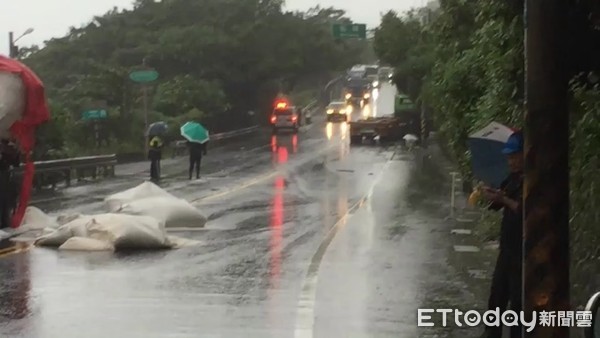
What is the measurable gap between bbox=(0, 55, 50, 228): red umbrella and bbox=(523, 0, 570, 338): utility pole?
45.4 feet

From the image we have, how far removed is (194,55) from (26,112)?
4589 centimetres

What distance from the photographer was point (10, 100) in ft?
60.3

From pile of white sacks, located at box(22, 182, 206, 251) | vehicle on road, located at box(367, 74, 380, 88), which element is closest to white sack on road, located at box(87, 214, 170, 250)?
pile of white sacks, located at box(22, 182, 206, 251)

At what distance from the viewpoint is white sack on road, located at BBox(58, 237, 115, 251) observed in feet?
52.7

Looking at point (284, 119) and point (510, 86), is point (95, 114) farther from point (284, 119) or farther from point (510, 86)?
point (510, 86)

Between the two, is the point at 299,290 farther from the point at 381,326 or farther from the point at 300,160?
the point at 300,160

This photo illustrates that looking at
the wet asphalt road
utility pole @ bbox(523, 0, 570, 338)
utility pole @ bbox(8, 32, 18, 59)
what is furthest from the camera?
utility pole @ bbox(8, 32, 18, 59)

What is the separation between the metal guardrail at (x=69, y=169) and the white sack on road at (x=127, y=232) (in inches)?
488

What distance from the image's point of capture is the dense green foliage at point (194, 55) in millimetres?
59594

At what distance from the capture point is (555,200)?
6008mm

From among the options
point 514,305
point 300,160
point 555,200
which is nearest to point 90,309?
point 514,305

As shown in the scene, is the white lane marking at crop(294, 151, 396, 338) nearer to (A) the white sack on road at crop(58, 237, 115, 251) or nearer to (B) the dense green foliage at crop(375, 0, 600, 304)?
(B) the dense green foliage at crop(375, 0, 600, 304)

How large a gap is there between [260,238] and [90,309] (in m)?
6.72

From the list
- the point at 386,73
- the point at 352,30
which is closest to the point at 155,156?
the point at 352,30
